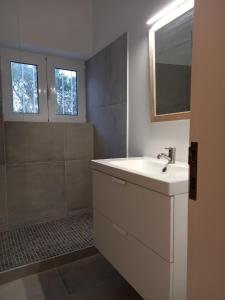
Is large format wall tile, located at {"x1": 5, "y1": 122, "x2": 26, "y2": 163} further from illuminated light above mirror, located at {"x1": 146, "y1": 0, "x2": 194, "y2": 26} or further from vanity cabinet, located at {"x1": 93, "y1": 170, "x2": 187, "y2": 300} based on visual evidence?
illuminated light above mirror, located at {"x1": 146, "y1": 0, "x2": 194, "y2": 26}

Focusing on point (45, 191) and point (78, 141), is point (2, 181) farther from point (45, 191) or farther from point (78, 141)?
point (78, 141)

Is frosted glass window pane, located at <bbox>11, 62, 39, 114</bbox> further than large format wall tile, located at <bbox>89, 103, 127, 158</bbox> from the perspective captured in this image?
Yes

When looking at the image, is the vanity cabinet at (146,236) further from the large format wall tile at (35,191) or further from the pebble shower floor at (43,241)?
the large format wall tile at (35,191)

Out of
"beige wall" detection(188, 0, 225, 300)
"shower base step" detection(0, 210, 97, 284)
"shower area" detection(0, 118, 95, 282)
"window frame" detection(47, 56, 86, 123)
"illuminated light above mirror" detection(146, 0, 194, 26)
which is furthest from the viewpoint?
"window frame" detection(47, 56, 86, 123)

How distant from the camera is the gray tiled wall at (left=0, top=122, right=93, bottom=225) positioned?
2.13m

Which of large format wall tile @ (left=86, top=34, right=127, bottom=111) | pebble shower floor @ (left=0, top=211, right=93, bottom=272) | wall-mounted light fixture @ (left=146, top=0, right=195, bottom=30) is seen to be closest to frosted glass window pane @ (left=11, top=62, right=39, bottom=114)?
large format wall tile @ (left=86, top=34, right=127, bottom=111)

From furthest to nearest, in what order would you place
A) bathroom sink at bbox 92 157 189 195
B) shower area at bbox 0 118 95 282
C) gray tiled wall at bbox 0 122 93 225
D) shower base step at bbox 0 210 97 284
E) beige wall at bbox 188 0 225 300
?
1. gray tiled wall at bbox 0 122 93 225
2. shower area at bbox 0 118 95 282
3. shower base step at bbox 0 210 97 284
4. bathroom sink at bbox 92 157 189 195
5. beige wall at bbox 188 0 225 300

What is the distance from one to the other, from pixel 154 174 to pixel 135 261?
1.41 ft

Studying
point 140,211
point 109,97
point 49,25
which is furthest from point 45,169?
point 140,211

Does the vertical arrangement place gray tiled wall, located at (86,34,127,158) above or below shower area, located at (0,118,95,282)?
above

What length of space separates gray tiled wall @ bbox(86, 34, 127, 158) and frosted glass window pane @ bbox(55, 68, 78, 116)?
0.16 m

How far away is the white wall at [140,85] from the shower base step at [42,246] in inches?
34.1

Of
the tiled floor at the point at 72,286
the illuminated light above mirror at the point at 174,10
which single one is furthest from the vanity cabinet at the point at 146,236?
the illuminated light above mirror at the point at 174,10

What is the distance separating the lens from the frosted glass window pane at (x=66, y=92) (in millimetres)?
2443
